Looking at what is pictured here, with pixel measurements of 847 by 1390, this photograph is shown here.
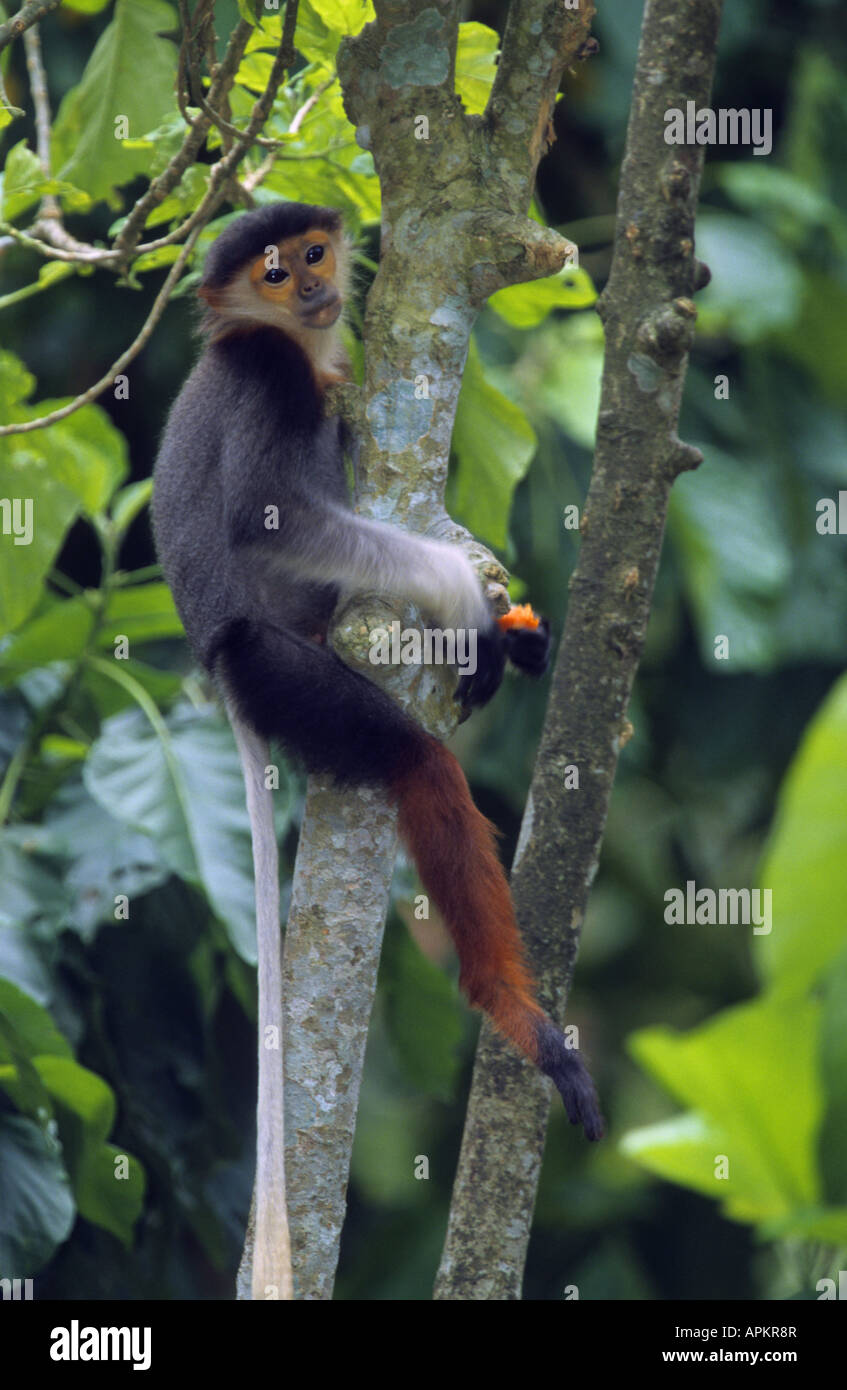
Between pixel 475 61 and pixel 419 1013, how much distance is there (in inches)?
100.0

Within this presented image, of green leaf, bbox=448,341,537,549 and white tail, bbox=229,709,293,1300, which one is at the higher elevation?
green leaf, bbox=448,341,537,549

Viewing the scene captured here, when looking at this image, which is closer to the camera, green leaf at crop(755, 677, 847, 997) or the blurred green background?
green leaf at crop(755, 677, 847, 997)

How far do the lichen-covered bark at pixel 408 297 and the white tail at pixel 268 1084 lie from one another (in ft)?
0.16

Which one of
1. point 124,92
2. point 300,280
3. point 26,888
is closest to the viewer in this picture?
point 300,280

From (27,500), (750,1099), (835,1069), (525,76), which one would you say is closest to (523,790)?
(27,500)

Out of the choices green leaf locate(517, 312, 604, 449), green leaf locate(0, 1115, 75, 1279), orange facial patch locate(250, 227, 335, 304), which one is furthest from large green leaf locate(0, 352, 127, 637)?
green leaf locate(517, 312, 604, 449)

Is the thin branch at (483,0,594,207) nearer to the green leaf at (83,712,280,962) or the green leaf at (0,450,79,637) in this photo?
the green leaf at (0,450,79,637)

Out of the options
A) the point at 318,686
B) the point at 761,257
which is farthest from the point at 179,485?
the point at 761,257

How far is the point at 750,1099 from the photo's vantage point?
2141 millimetres

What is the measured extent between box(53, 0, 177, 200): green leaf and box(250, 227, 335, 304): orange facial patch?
49 centimetres

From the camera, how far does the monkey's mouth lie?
352 centimetres

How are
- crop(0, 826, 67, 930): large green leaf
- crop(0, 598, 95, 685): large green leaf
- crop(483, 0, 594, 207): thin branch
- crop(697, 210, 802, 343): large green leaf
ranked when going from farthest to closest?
crop(697, 210, 802, 343): large green leaf
crop(0, 598, 95, 685): large green leaf
crop(0, 826, 67, 930): large green leaf
crop(483, 0, 594, 207): thin branch

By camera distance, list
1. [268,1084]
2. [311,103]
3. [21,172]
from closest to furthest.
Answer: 1. [268,1084]
2. [21,172]
3. [311,103]

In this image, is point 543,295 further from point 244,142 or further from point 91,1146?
point 91,1146
